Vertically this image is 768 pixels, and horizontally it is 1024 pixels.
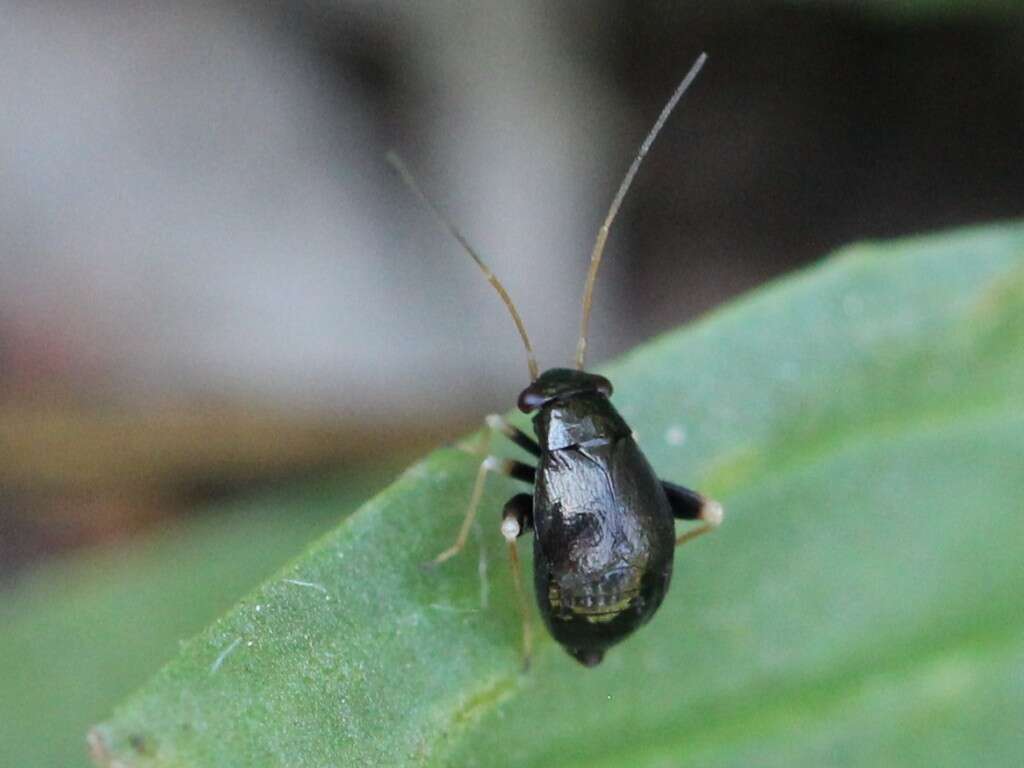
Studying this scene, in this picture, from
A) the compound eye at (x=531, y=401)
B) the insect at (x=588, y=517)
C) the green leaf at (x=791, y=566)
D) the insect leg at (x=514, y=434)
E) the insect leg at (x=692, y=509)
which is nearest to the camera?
the green leaf at (x=791, y=566)

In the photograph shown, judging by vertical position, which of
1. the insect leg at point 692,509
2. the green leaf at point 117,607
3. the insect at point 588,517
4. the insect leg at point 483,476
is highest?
the insect leg at point 483,476

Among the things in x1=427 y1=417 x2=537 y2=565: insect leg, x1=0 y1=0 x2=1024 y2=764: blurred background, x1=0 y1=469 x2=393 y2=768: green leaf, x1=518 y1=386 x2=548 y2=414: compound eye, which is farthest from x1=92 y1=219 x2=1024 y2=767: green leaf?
x1=0 y1=0 x2=1024 y2=764: blurred background

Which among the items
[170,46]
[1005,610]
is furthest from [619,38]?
[1005,610]

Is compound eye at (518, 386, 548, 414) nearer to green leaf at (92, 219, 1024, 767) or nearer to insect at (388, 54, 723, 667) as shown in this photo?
insect at (388, 54, 723, 667)

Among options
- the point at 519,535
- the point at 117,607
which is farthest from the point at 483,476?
the point at 117,607

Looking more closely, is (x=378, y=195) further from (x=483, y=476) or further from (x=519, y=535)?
(x=519, y=535)

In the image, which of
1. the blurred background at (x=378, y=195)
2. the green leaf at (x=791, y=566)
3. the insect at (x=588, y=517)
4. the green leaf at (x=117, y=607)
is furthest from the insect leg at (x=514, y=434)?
the blurred background at (x=378, y=195)

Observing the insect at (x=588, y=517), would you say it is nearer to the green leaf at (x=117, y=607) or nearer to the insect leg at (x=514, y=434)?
the insect leg at (x=514, y=434)

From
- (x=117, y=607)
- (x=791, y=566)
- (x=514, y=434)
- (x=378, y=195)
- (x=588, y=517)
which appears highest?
(x=378, y=195)
